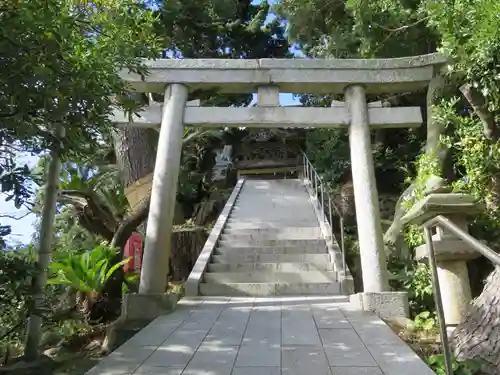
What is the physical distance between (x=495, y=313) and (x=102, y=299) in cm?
473

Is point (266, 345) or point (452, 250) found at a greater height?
point (452, 250)

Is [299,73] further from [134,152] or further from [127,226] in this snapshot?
[134,152]

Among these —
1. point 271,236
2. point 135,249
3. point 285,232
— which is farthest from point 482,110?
point 135,249

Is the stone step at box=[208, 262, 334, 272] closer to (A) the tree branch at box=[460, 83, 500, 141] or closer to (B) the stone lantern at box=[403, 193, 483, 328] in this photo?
(B) the stone lantern at box=[403, 193, 483, 328]

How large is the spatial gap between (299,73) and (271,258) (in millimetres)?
3000

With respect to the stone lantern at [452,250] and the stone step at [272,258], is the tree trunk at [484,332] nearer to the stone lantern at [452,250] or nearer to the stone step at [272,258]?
the stone lantern at [452,250]

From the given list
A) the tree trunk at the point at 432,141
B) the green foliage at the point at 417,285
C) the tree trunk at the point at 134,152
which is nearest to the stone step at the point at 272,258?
the green foliage at the point at 417,285

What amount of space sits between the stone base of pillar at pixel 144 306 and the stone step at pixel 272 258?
2.22 metres

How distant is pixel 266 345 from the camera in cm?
326

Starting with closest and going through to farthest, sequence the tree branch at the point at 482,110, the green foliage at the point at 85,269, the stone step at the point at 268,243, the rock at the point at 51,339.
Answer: the rock at the point at 51,339, the green foliage at the point at 85,269, the tree branch at the point at 482,110, the stone step at the point at 268,243

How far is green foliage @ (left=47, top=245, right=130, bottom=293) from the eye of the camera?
526 centimetres

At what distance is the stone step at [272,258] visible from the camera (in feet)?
21.9

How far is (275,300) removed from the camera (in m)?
5.27

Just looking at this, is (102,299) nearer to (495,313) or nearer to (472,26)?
(495,313)
